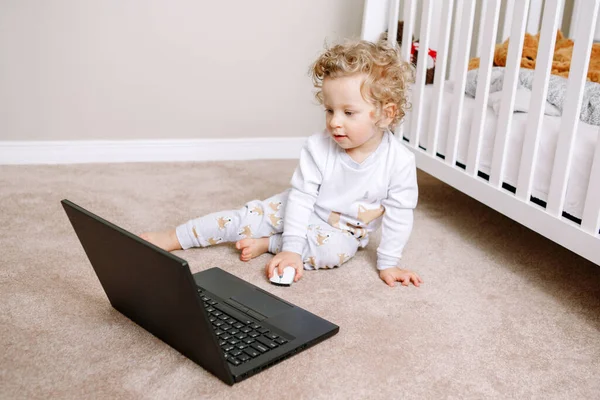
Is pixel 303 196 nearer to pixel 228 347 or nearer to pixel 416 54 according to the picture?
pixel 228 347

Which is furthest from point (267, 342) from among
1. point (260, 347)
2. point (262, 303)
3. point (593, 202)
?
point (593, 202)

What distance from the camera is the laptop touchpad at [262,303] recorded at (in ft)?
3.46

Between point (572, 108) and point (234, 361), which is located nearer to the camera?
point (234, 361)

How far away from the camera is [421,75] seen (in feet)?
5.21

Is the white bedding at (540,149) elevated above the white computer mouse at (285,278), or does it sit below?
above

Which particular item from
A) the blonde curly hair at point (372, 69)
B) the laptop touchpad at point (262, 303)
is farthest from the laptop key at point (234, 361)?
the blonde curly hair at point (372, 69)

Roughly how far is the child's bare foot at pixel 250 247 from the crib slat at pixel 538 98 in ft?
1.72

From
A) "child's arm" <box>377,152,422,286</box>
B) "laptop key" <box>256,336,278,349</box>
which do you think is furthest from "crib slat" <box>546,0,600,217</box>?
"laptop key" <box>256,336,278,349</box>

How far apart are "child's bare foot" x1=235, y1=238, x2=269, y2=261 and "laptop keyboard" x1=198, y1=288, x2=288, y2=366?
0.26 meters

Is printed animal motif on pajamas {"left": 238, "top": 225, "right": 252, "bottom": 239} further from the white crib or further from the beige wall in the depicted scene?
the beige wall

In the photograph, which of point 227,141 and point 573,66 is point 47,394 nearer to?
point 573,66

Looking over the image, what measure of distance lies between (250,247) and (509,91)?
1.99ft

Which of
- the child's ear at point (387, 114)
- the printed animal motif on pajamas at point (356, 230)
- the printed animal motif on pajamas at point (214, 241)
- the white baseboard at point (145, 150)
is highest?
the child's ear at point (387, 114)

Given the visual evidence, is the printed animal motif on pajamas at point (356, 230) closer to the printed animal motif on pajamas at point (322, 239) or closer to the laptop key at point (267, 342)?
the printed animal motif on pajamas at point (322, 239)
